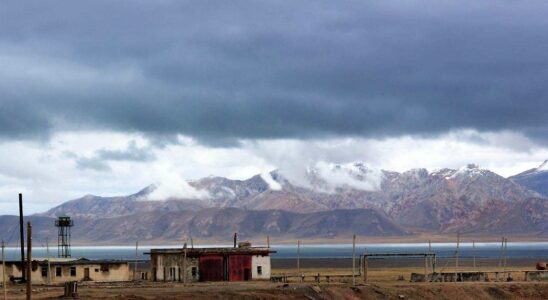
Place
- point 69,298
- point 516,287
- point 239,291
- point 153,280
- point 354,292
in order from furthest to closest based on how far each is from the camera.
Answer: point 153,280 < point 516,287 < point 354,292 < point 239,291 < point 69,298

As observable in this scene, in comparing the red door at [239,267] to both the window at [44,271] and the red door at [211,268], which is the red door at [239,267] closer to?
the red door at [211,268]

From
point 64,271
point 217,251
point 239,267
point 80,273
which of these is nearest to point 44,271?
point 64,271

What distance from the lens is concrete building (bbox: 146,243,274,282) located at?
340 feet

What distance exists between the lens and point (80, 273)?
10600 centimetres

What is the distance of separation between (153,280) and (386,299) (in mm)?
30200

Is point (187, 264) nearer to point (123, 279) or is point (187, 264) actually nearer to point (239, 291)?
point (123, 279)

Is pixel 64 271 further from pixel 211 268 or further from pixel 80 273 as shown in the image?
pixel 211 268

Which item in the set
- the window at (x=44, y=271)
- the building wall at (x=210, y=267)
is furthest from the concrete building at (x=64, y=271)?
the building wall at (x=210, y=267)

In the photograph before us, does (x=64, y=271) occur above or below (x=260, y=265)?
below

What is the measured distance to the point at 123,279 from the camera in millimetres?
108562

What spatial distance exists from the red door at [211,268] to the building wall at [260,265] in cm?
373

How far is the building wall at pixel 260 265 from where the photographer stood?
348 ft

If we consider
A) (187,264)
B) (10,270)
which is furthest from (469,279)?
(10,270)

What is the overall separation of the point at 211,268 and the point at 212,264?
45cm
